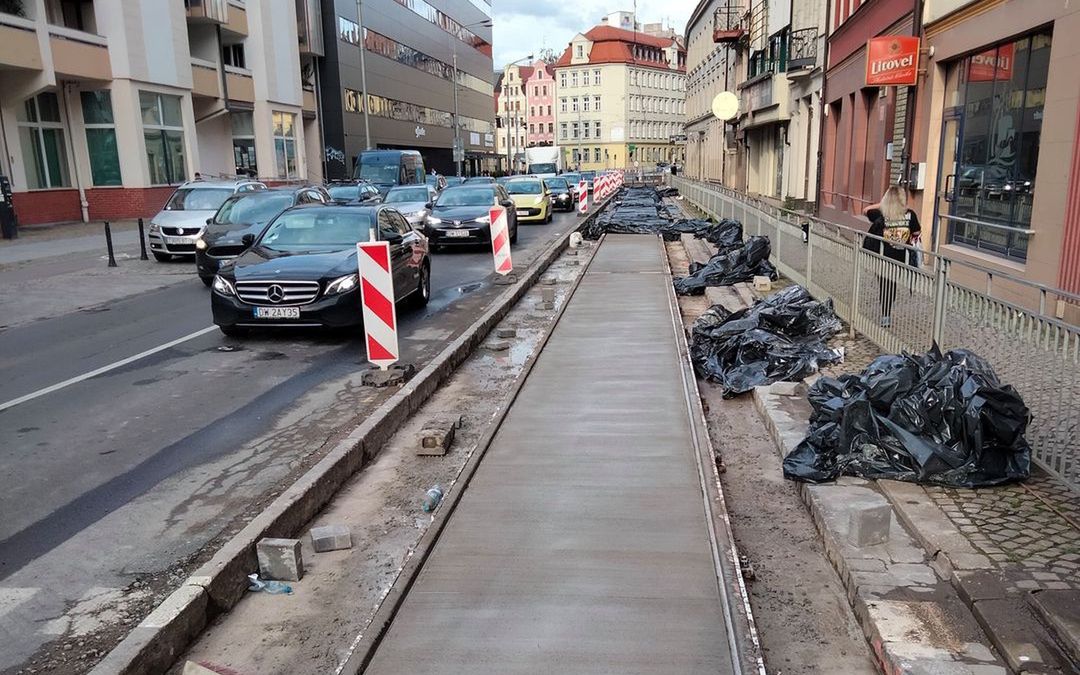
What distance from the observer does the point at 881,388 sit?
5.23m

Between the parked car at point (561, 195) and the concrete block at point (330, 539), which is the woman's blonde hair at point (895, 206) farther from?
the parked car at point (561, 195)

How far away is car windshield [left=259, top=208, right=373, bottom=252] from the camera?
10602 mm

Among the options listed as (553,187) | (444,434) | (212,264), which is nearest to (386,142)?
(553,187)

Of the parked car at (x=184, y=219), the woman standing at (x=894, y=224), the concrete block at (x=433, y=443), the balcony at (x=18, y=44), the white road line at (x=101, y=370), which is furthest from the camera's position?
the balcony at (x=18, y=44)

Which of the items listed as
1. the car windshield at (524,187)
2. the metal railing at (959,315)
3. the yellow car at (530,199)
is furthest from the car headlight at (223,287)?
the car windshield at (524,187)

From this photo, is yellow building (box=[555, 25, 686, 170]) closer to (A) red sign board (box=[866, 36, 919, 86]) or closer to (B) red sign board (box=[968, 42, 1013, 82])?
(A) red sign board (box=[866, 36, 919, 86])

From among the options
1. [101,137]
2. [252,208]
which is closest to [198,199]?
[252,208]

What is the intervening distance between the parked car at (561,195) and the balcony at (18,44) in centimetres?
1946

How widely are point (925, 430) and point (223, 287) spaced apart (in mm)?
7768

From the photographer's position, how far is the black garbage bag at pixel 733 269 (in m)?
13.2

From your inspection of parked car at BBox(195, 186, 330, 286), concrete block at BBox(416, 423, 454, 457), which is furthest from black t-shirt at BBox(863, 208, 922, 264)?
Result: parked car at BBox(195, 186, 330, 286)

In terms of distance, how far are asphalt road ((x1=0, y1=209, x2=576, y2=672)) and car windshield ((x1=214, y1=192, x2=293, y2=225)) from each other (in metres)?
4.47

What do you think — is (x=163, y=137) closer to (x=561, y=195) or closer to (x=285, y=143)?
(x=285, y=143)

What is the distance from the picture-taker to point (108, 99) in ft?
95.0
